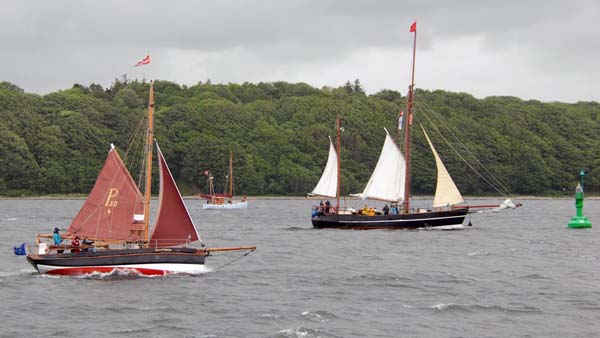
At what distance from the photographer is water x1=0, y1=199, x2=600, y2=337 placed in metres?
38.9

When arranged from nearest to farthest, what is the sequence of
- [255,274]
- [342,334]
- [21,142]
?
[342,334] → [255,274] → [21,142]

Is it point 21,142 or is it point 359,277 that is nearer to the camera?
point 359,277

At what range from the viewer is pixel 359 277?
5375cm

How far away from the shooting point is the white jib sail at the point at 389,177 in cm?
8988

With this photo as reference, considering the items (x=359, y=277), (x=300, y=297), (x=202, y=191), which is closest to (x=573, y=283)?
(x=359, y=277)

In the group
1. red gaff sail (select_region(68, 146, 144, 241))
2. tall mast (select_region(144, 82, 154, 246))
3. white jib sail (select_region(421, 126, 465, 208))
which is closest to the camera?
tall mast (select_region(144, 82, 154, 246))

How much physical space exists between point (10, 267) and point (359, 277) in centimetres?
2109

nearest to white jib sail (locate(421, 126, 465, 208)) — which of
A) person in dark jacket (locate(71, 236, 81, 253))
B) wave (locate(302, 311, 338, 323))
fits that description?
person in dark jacket (locate(71, 236, 81, 253))

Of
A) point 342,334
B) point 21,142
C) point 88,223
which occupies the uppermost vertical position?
point 21,142

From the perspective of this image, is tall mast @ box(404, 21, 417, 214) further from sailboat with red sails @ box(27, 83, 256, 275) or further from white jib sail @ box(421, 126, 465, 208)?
sailboat with red sails @ box(27, 83, 256, 275)

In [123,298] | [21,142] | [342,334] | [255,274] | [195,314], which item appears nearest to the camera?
[342,334]

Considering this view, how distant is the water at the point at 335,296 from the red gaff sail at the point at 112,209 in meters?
3.04

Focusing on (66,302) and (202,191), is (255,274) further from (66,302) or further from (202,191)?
(202,191)

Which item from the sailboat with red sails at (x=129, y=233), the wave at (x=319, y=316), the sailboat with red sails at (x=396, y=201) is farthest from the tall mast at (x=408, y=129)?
the wave at (x=319, y=316)
